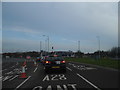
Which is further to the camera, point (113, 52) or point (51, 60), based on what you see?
point (113, 52)

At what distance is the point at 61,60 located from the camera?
18078mm

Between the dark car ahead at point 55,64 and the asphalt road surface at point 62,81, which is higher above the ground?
the dark car ahead at point 55,64

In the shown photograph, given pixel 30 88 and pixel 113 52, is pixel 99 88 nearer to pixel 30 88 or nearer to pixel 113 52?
pixel 30 88

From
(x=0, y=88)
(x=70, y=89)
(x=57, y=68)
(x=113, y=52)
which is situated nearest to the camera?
(x=70, y=89)

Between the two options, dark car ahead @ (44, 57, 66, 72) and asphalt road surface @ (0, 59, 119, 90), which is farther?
dark car ahead @ (44, 57, 66, 72)

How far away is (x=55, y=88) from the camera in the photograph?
9.73 metres

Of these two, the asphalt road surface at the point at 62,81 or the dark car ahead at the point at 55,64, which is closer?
the asphalt road surface at the point at 62,81

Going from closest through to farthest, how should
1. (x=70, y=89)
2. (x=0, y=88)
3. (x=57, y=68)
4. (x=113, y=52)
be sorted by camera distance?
1. (x=70, y=89)
2. (x=0, y=88)
3. (x=57, y=68)
4. (x=113, y=52)

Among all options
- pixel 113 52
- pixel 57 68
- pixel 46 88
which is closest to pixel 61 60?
pixel 57 68

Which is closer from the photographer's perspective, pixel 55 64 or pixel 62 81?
pixel 62 81

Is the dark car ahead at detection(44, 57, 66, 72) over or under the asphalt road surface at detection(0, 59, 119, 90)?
over

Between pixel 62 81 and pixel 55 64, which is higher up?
pixel 55 64

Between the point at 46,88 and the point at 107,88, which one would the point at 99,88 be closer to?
the point at 107,88

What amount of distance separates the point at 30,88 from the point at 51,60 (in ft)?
26.9
